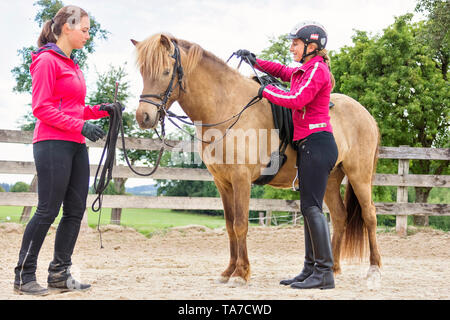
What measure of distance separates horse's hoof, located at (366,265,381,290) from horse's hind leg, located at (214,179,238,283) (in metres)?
1.20

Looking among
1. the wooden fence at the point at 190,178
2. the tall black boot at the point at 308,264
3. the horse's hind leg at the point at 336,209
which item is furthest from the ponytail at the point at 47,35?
the wooden fence at the point at 190,178

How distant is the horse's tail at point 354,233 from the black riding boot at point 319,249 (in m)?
1.37

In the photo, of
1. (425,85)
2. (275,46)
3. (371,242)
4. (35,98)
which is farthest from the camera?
(275,46)

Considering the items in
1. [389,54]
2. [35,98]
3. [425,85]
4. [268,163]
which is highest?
[389,54]

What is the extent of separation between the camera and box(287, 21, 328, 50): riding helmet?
341cm

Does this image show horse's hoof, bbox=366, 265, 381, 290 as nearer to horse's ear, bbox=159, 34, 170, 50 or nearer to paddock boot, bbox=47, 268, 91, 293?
paddock boot, bbox=47, 268, 91, 293

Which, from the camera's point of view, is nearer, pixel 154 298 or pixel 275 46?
pixel 154 298

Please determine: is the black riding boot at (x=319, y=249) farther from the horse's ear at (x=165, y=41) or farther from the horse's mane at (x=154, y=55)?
the horse's ear at (x=165, y=41)

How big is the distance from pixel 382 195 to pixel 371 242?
555 inches

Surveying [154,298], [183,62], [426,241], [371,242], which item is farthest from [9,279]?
[426,241]

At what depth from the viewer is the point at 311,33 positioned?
11.2 ft

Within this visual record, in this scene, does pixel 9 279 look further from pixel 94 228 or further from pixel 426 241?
pixel 426 241

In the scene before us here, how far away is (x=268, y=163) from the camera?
3859 mm

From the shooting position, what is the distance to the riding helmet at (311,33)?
3412mm
